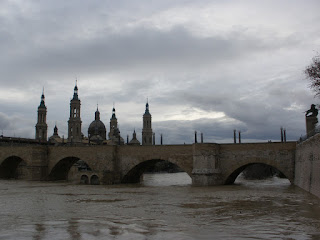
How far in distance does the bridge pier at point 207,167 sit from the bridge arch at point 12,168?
27.3m

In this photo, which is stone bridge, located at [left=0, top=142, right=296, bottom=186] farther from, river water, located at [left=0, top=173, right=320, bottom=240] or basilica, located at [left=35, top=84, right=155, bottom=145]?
basilica, located at [left=35, top=84, right=155, bottom=145]

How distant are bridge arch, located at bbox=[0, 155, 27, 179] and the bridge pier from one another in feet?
89.5

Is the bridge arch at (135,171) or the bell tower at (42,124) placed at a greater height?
the bell tower at (42,124)

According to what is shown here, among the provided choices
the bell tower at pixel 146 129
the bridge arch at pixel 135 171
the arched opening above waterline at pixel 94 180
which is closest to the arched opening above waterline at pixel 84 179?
the arched opening above waterline at pixel 94 180

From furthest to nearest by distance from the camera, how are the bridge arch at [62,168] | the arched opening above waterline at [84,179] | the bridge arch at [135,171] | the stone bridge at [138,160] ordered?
the bridge arch at [62,168]
the arched opening above waterline at [84,179]
the bridge arch at [135,171]
the stone bridge at [138,160]

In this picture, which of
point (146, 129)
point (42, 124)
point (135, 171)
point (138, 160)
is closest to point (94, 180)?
point (135, 171)

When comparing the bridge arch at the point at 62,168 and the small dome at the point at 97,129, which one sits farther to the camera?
the small dome at the point at 97,129

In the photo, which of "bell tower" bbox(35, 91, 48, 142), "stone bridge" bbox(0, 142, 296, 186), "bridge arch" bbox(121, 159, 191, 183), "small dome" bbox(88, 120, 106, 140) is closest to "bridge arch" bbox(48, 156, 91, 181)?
"stone bridge" bbox(0, 142, 296, 186)

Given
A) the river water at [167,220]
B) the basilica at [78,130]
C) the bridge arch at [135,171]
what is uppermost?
the basilica at [78,130]

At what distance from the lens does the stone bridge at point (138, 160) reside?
3175cm

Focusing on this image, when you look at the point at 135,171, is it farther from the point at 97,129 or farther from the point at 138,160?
the point at 97,129

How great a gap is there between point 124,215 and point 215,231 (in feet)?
18.2

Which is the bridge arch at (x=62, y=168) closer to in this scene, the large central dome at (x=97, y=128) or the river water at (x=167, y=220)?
the river water at (x=167, y=220)

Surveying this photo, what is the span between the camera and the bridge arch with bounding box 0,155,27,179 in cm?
4931
